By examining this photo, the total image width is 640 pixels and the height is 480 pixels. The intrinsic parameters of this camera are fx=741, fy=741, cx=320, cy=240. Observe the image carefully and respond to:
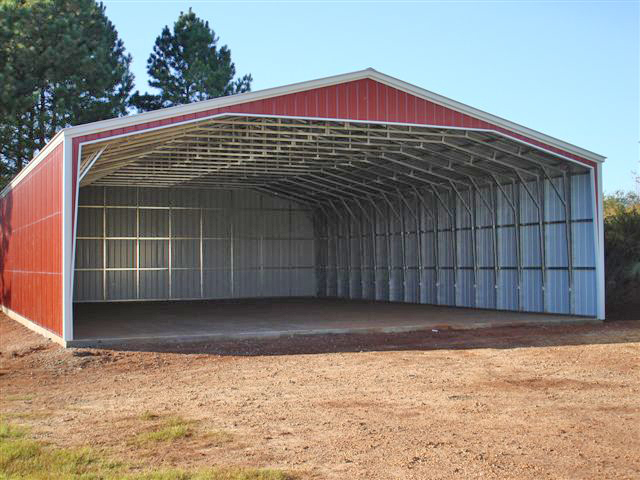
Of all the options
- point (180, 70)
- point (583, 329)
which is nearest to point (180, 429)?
point (583, 329)

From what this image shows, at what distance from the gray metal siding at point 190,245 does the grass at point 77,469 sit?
25.7 meters

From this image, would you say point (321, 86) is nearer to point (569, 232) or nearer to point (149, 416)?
point (569, 232)

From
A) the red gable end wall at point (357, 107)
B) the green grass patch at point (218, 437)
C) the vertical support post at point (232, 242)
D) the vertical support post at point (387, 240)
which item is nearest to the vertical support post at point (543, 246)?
the red gable end wall at point (357, 107)

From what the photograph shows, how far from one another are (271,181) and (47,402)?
71.2ft

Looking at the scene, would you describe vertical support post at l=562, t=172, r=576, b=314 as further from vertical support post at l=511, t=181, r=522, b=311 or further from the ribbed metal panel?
vertical support post at l=511, t=181, r=522, b=311

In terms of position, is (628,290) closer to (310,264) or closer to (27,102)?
(310,264)

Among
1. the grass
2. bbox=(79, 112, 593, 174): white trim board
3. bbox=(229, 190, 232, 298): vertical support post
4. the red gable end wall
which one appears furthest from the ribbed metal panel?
the grass

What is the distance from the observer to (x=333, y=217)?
34938mm

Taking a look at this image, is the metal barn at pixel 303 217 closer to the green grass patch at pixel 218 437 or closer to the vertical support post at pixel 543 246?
the vertical support post at pixel 543 246

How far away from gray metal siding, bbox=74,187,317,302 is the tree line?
537 centimetres

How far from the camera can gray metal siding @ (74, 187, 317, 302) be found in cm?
3256

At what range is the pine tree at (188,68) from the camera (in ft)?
136

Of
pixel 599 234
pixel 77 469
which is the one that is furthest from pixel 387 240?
pixel 77 469

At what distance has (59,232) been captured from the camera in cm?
1645
